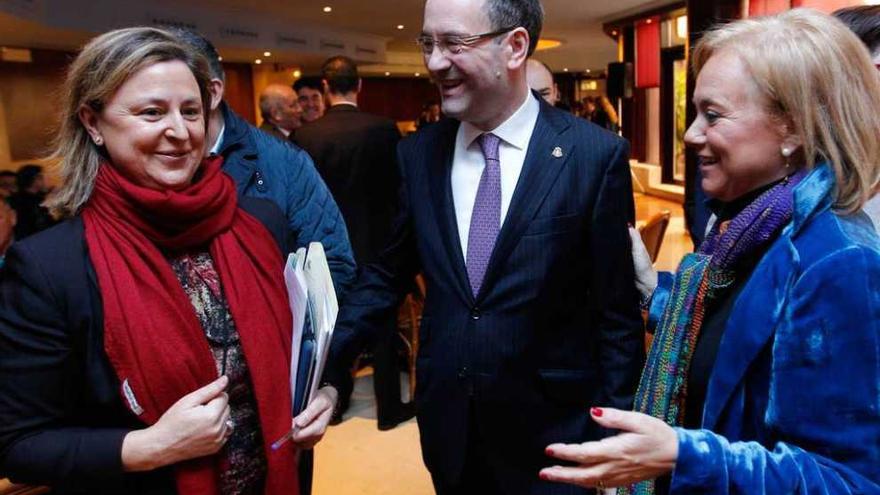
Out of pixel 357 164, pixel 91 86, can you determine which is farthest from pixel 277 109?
pixel 91 86

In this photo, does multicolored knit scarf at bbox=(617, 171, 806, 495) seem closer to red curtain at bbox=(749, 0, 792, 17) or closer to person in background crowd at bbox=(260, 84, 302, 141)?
person in background crowd at bbox=(260, 84, 302, 141)

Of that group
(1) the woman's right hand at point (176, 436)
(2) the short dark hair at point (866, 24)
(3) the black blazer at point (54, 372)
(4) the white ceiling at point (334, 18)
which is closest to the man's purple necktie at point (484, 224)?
(1) the woman's right hand at point (176, 436)

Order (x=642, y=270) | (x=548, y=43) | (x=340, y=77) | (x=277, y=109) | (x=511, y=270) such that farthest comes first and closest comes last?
1. (x=548, y=43)
2. (x=277, y=109)
3. (x=340, y=77)
4. (x=642, y=270)
5. (x=511, y=270)

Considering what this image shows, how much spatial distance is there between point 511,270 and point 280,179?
68 cm

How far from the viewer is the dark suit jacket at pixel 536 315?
4.80 feet

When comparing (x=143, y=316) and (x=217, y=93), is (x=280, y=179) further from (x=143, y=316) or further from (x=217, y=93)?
(x=143, y=316)

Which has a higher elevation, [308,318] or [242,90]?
[242,90]

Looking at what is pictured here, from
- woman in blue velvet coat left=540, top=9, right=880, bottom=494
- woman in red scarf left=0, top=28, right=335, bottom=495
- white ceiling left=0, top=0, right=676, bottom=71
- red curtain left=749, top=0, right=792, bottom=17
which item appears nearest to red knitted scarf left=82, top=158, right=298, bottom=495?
woman in red scarf left=0, top=28, right=335, bottom=495

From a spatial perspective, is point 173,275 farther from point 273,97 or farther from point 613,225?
point 273,97

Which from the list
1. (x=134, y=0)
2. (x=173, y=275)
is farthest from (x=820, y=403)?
(x=134, y=0)

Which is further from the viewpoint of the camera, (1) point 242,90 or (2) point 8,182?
(1) point 242,90

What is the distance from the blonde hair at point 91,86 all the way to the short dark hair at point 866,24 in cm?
161

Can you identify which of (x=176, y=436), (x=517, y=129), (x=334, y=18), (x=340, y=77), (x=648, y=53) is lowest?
(x=176, y=436)

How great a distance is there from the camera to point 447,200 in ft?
5.08
